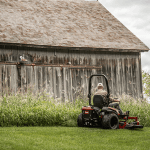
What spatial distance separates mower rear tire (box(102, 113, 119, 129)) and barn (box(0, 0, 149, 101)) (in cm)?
443

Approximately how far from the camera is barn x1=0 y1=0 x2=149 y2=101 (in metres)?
12.6

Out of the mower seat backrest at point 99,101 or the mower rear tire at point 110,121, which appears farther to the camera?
the mower seat backrest at point 99,101

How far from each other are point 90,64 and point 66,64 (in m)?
1.55

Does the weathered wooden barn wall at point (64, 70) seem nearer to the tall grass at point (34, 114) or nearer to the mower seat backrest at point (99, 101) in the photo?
the tall grass at point (34, 114)

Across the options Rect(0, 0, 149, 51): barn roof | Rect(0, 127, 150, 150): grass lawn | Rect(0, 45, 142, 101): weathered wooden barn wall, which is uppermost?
Rect(0, 0, 149, 51): barn roof

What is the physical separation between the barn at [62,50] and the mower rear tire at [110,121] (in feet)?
14.5

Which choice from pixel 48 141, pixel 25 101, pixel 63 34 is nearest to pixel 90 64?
pixel 63 34

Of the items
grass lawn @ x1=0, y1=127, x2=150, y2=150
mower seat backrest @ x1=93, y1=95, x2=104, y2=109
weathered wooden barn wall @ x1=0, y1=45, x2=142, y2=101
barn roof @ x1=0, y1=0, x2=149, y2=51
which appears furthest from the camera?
barn roof @ x1=0, y1=0, x2=149, y2=51

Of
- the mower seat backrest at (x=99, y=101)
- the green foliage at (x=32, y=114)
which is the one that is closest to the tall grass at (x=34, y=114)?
the green foliage at (x=32, y=114)

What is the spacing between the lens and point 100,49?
46.6 ft

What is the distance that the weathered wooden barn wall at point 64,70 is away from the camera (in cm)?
1246

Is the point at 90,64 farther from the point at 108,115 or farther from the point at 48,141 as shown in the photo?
the point at 48,141

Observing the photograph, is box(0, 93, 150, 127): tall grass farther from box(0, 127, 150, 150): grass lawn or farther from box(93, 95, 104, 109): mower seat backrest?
box(0, 127, 150, 150): grass lawn

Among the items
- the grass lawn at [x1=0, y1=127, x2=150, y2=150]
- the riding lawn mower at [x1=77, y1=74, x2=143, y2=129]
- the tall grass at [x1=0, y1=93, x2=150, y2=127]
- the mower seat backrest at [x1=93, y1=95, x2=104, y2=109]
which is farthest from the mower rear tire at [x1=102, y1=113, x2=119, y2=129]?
the tall grass at [x1=0, y1=93, x2=150, y2=127]
